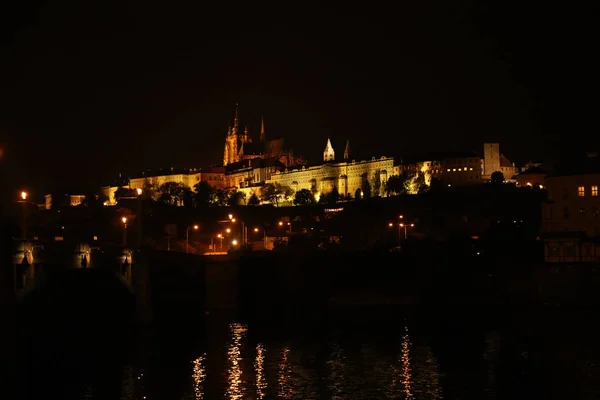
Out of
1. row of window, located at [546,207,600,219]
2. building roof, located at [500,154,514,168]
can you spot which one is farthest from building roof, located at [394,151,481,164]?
row of window, located at [546,207,600,219]

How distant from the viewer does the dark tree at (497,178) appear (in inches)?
6004

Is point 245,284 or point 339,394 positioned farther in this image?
point 245,284

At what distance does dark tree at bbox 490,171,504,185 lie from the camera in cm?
15250

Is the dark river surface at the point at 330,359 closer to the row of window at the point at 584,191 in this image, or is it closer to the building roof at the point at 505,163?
the row of window at the point at 584,191

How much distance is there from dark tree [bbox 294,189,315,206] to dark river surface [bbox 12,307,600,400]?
13153 centimetres

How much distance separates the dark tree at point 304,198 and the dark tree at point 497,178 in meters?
41.8

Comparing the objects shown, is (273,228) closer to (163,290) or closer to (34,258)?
(163,290)

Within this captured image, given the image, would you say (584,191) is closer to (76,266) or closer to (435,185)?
(76,266)

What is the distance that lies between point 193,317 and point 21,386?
25.3m

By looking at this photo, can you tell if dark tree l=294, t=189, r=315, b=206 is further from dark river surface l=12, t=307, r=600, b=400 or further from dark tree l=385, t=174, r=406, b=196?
dark river surface l=12, t=307, r=600, b=400

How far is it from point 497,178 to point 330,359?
118 m

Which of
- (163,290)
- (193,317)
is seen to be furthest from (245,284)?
(193,317)

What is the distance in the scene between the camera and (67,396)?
112 ft

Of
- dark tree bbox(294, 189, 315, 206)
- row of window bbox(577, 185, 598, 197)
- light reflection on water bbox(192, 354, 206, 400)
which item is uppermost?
dark tree bbox(294, 189, 315, 206)
